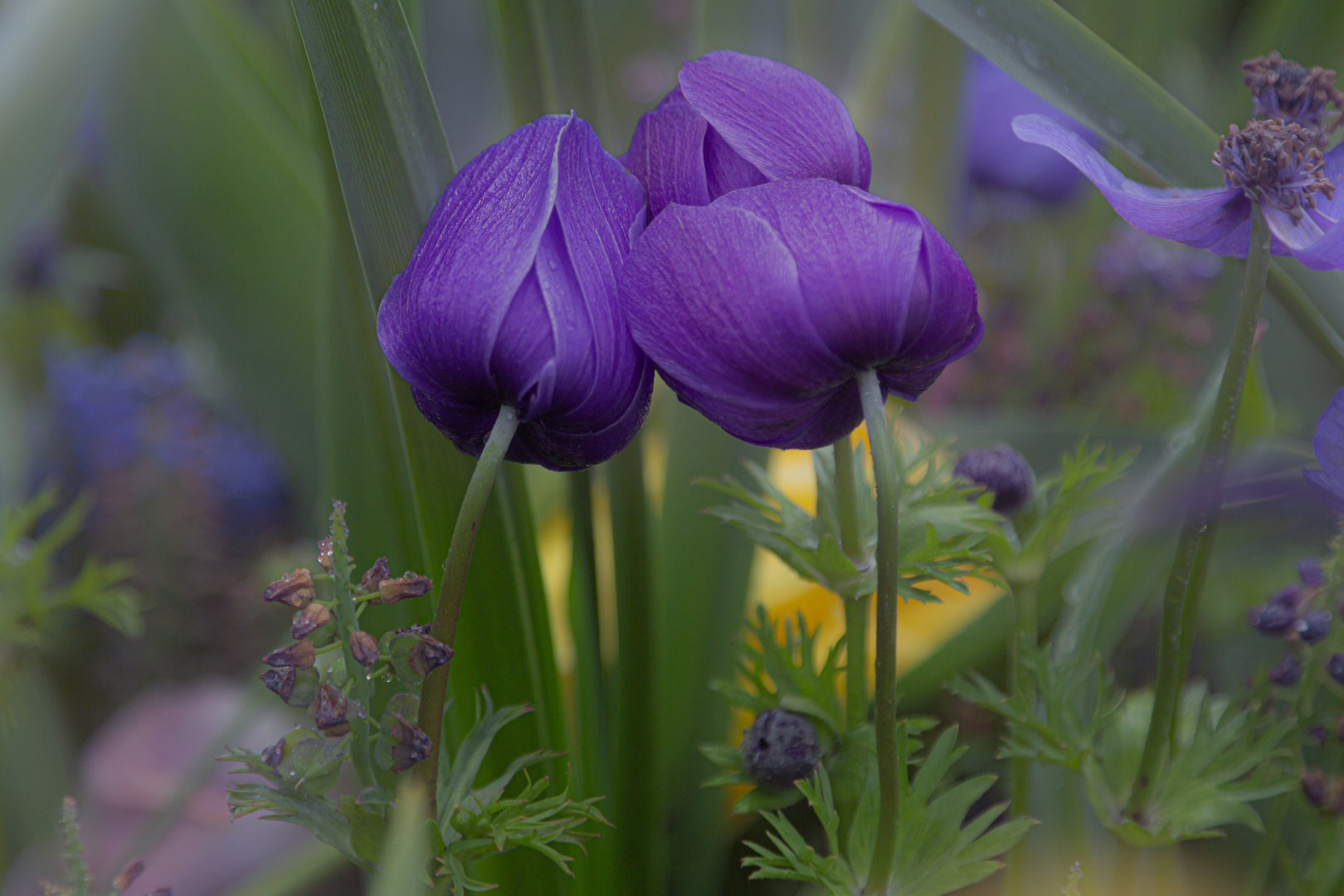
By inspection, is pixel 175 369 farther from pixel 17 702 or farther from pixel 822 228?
pixel 822 228

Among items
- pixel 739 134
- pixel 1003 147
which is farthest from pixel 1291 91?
pixel 1003 147

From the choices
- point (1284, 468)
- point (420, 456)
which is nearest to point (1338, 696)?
point (1284, 468)

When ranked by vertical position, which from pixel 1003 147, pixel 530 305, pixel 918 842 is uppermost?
pixel 1003 147

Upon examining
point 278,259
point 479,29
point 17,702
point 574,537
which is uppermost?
point 479,29

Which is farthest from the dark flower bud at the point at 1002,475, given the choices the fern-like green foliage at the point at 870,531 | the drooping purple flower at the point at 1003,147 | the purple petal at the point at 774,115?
the drooping purple flower at the point at 1003,147

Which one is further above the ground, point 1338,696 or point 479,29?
point 479,29

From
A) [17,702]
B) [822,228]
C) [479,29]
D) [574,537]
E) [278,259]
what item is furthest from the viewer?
[479,29]

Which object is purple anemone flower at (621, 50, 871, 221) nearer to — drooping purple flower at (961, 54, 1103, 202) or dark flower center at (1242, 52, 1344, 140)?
dark flower center at (1242, 52, 1344, 140)

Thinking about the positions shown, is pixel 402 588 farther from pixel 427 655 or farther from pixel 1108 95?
pixel 1108 95
